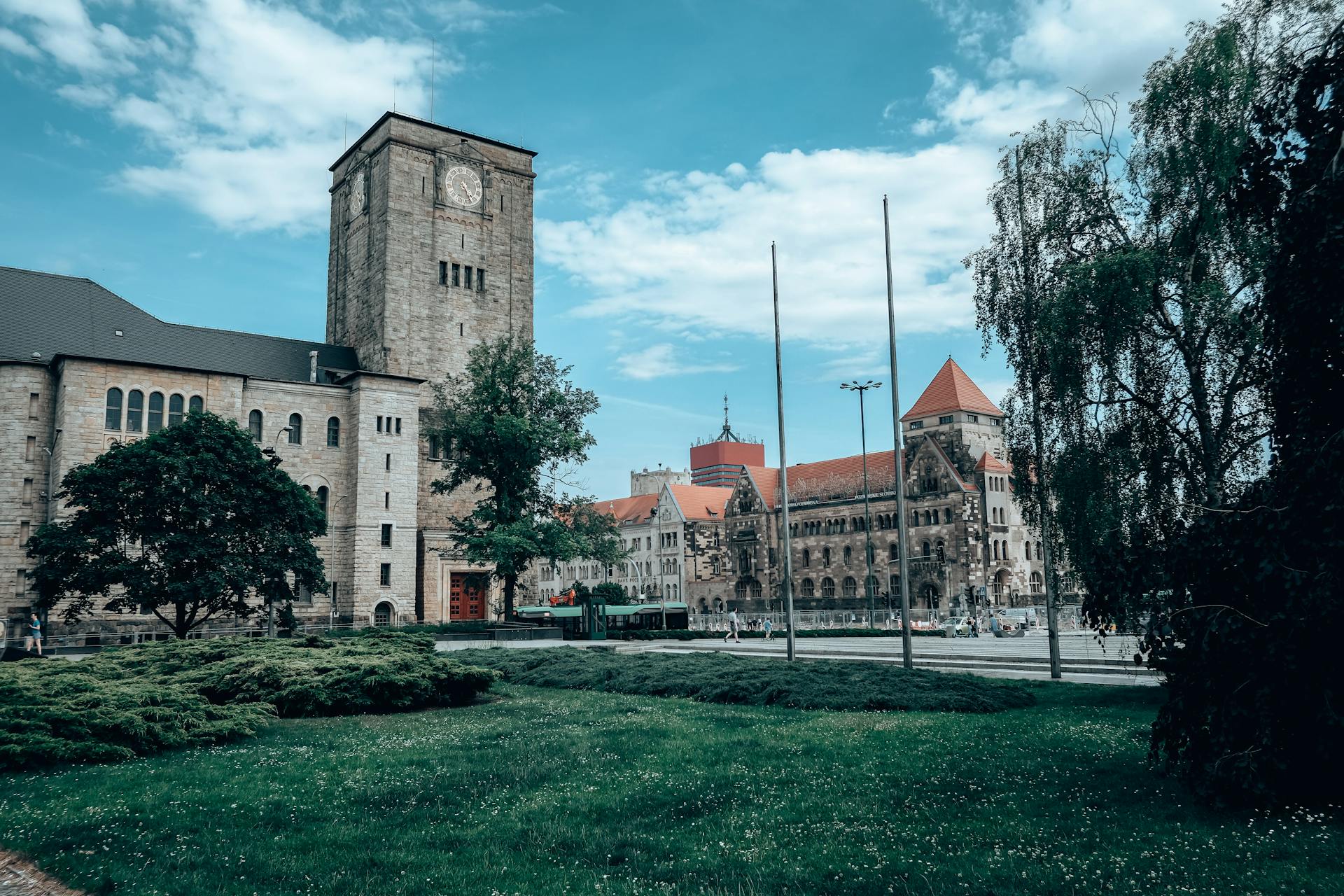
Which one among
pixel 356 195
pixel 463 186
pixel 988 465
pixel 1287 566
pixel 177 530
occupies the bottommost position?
pixel 1287 566

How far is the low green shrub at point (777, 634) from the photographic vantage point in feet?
160

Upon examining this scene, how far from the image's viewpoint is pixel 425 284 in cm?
6188

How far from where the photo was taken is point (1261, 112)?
9.76 meters

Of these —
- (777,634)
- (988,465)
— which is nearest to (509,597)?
(777,634)

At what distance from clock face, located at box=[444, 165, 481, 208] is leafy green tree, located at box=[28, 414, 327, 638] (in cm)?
3068

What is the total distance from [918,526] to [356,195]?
54461 millimetres

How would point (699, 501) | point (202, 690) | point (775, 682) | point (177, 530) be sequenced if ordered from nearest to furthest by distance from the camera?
point (202, 690) < point (775, 682) < point (177, 530) < point (699, 501)

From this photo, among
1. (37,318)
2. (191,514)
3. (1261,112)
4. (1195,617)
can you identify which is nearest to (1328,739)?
(1195,617)

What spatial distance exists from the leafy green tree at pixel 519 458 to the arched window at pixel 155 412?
14504 millimetres

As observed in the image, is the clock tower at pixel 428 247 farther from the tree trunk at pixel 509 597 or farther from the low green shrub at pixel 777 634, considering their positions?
the low green shrub at pixel 777 634

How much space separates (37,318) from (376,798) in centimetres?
5533

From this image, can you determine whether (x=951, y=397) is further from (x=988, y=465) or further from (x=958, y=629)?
(x=958, y=629)

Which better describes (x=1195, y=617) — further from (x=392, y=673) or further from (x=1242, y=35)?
(x=392, y=673)

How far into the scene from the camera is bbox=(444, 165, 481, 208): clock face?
2511 inches
